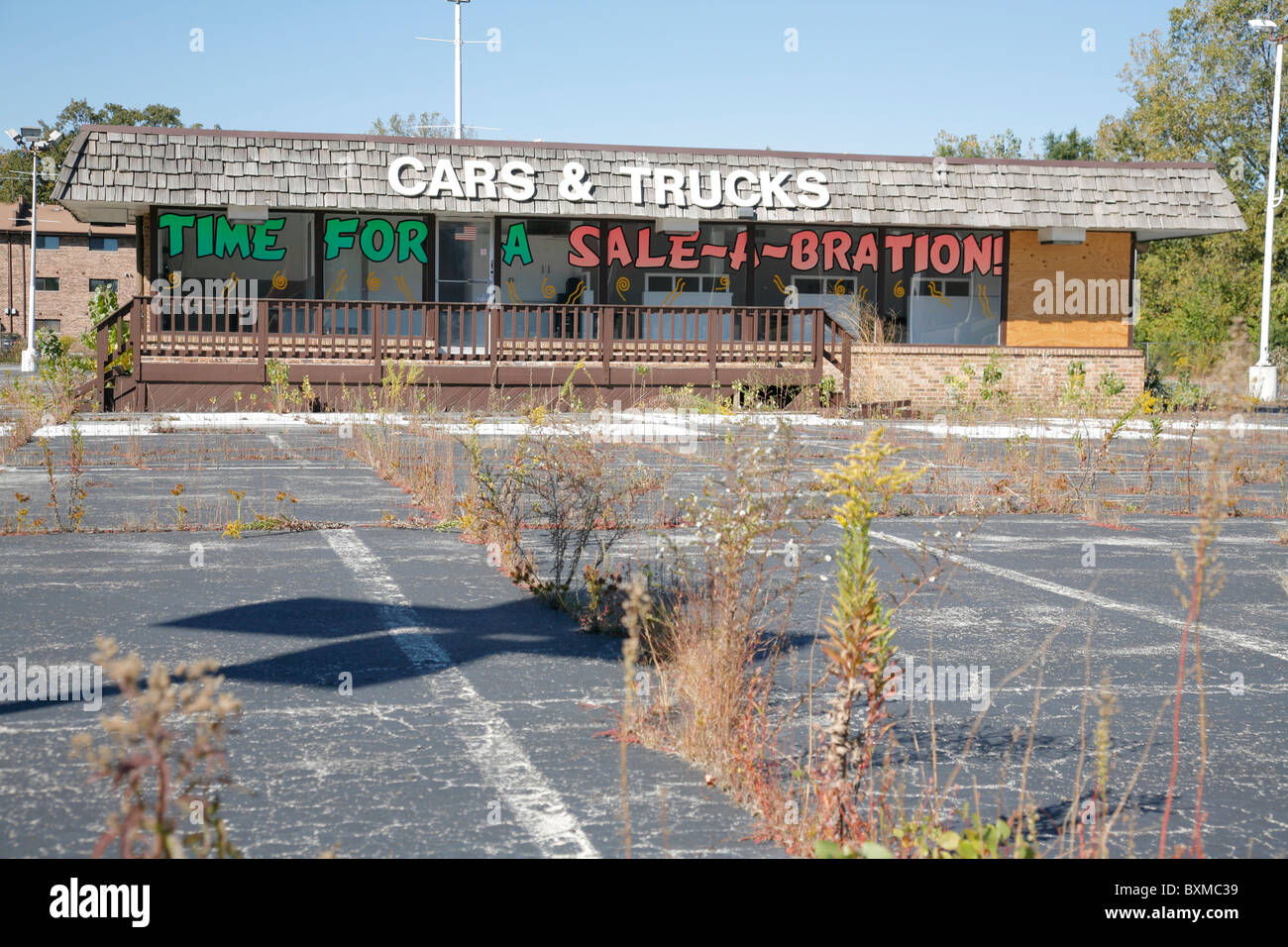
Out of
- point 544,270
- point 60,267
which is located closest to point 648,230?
point 544,270

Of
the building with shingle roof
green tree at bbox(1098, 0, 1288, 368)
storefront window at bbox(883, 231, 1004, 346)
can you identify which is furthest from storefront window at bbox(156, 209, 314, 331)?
green tree at bbox(1098, 0, 1288, 368)

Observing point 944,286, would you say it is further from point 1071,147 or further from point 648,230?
point 1071,147

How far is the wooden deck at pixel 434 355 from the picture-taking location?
2234 cm

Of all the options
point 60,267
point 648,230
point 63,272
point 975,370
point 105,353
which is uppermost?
point 60,267

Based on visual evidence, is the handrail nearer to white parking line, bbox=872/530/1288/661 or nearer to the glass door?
the glass door

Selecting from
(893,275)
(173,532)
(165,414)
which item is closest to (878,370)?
(893,275)

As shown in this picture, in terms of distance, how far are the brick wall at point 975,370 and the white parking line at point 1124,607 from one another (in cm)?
1591

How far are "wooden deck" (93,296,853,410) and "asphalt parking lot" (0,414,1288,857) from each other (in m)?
12.7

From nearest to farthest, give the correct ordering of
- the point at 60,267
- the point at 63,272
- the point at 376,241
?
the point at 376,241 → the point at 63,272 → the point at 60,267

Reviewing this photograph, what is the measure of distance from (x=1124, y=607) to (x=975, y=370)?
1914 centimetres

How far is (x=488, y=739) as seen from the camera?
4570 millimetres

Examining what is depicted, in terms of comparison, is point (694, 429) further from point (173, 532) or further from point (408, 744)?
point (408, 744)
